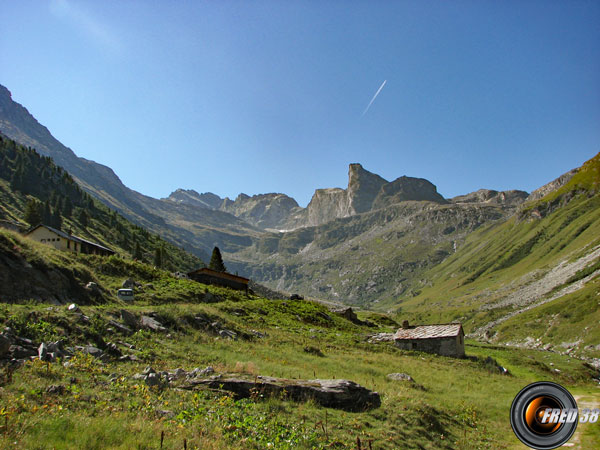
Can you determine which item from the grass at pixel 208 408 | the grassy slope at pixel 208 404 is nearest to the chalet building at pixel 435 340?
the grassy slope at pixel 208 404

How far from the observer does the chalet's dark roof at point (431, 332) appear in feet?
140

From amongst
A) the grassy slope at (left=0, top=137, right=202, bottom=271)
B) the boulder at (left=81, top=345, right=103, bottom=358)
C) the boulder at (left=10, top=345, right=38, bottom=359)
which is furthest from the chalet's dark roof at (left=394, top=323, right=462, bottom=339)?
the grassy slope at (left=0, top=137, right=202, bottom=271)

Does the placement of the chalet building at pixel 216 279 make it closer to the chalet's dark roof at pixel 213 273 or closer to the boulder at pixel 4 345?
the chalet's dark roof at pixel 213 273

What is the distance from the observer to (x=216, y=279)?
68.6 meters

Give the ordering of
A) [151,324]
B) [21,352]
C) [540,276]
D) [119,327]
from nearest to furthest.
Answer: [21,352] → [119,327] → [151,324] → [540,276]

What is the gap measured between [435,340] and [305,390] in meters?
33.1

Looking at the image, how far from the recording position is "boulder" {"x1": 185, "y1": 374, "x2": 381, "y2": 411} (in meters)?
13.9

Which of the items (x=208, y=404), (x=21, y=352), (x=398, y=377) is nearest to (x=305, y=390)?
(x=208, y=404)

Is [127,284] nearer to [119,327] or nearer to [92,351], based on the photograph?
[119,327]

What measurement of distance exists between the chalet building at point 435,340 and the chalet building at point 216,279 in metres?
35.6

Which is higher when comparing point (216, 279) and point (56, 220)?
point (216, 279)

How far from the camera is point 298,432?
11.2 meters

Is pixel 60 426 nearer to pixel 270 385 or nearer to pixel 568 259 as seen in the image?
pixel 270 385

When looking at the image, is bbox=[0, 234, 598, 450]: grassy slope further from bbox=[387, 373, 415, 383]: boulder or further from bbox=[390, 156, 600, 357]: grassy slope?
bbox=[390, 156, 600, 357]: grassy slope
